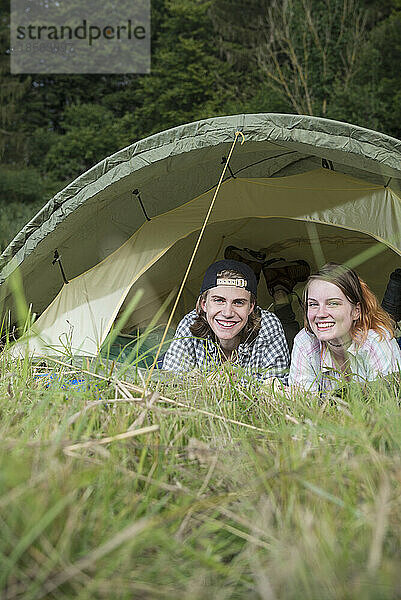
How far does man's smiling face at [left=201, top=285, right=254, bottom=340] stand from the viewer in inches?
91.6

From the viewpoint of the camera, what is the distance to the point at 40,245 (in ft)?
8.59

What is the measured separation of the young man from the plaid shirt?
0.29m

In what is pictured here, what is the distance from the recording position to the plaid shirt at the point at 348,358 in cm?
189

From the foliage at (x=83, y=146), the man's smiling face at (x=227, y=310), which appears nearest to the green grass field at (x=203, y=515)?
the man's smiling face at (x=227, y=310)

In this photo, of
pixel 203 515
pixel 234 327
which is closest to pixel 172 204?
pixel 234 327

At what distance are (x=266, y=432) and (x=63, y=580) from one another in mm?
597

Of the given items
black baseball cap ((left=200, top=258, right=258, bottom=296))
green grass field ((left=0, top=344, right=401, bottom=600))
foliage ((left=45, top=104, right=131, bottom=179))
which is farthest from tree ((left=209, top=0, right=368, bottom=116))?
green grass field ((left=0, top=344, right=401, bottom=600))

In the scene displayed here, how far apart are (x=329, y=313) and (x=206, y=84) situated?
1179cm

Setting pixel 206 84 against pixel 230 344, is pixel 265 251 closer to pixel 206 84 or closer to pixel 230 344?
pixel 230 344

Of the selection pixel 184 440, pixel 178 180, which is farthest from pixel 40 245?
pixel 184 440

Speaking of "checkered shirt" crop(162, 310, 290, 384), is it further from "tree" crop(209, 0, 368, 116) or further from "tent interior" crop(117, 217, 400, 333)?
"tree" crop(209, 0, 368, 116)

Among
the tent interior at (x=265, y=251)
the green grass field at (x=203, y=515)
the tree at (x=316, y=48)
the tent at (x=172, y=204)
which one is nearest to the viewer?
the green grass field at (x=203, y=515)

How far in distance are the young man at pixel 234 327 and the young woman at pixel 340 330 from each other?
0.98ft

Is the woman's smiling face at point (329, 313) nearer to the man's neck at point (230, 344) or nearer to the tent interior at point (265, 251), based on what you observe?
the man's neck at point (230, 344)
